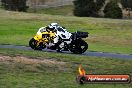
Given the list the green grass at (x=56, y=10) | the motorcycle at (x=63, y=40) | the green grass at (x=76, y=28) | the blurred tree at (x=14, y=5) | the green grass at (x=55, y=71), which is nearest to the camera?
the green grass at (x=55, y=71)

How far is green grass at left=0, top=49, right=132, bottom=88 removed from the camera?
19.1 metres

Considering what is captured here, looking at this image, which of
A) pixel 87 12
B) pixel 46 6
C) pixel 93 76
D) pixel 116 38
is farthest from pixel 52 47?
pixel 46 6

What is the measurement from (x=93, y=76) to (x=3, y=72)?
4.85m

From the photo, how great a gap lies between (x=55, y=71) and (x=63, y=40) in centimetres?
905

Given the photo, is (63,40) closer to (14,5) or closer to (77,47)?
(77,47)

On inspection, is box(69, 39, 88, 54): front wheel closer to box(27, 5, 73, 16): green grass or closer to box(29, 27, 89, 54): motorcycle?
box(29, 27, 89, 54): motorcycle

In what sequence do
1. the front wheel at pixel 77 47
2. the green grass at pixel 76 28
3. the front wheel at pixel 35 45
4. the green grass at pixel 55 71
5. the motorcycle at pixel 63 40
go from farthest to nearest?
the green grass at pixel 76 28
the front wheel at pixel 35 45
the front wheel at pixel 77 47
the motorcycle at pixel 63 40
the green grass at pixel 55 71

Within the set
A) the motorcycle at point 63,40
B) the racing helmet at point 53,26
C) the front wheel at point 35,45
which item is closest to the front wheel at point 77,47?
the motorcycle at point 63,40

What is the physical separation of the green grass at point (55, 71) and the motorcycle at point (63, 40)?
153 inches

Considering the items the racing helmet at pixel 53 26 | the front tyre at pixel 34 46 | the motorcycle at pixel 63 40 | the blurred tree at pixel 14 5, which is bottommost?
the blurred tree at pixel 14 5

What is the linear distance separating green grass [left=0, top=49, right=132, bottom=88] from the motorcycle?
3.89m

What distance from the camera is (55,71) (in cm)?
2198

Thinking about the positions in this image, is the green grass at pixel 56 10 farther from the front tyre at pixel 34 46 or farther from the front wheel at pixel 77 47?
the front wheel at pixel 77 47

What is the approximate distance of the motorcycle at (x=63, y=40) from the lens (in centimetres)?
3081
